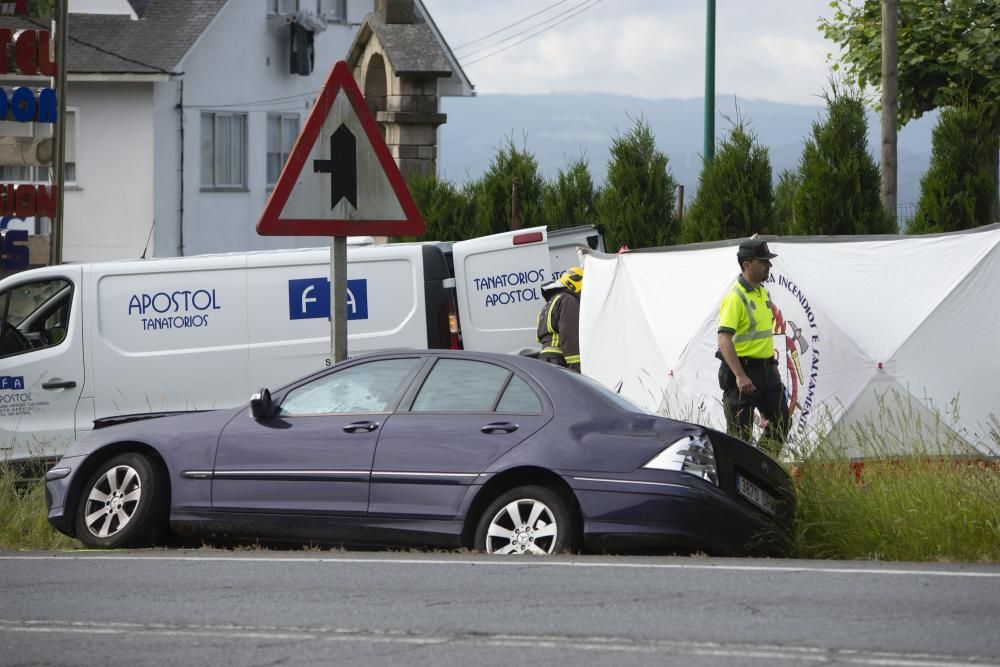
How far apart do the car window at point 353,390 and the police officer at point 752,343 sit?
8.88 ft

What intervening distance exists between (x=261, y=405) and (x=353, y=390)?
0.59 m

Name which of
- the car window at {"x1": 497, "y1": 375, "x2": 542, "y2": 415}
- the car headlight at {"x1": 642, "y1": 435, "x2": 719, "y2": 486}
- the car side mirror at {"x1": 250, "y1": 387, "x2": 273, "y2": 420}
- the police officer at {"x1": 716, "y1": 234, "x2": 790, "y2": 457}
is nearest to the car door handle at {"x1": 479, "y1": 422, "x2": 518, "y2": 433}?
the car window at {"x1": 497, "y1": 375, "x2": 542, "y2": 415}

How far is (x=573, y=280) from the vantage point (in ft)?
51.2

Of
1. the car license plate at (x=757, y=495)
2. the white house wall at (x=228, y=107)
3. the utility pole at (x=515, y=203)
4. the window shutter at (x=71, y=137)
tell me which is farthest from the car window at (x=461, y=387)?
the window shutter at (x=71, y=137)

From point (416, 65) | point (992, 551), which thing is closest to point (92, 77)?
point (416, 65)

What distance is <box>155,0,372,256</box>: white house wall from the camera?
112 ft

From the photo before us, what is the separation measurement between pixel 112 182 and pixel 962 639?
29.6m

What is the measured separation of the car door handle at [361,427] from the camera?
9922 millimetres

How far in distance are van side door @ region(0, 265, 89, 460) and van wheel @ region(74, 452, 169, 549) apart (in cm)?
395

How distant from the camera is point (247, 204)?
121 ft

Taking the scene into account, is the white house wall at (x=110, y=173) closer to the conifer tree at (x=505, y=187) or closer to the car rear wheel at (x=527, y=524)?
the conifer tree at (x=505, y=187)

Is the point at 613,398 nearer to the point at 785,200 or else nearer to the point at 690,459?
the point at 690,459

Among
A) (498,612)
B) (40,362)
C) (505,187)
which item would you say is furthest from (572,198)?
(498,612)

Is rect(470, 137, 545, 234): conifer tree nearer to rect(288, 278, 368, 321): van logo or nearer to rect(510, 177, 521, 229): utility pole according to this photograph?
rect(510, 177, 521, 229): utility pole
